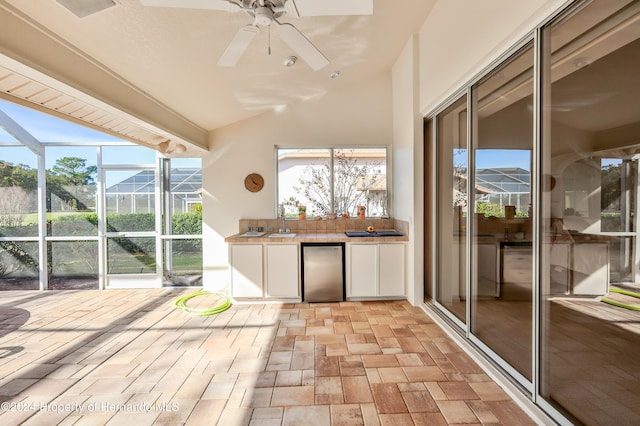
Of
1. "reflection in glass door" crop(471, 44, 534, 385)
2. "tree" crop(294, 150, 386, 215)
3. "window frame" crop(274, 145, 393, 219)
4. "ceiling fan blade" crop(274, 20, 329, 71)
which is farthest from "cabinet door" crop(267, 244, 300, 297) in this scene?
"ceiling fan blade" crop(274, 20, 329, 71)

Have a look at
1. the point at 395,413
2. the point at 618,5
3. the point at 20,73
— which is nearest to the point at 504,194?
the point at 618,5

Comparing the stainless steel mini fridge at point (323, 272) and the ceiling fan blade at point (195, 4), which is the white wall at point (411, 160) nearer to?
the stainless steel mini fridge at point (323, 272)

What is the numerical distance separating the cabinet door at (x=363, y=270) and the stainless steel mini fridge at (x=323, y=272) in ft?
0.46

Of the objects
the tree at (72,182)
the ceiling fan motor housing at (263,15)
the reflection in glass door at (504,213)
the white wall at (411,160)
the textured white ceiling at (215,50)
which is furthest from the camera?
the tree at (72,182)

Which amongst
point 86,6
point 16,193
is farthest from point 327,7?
point 16,193

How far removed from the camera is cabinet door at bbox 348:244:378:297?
4.12 metres

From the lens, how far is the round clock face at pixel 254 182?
479cm

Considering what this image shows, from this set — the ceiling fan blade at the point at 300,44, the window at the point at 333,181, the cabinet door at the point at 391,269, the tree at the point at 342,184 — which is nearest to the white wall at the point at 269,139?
the window at the point at 333,181

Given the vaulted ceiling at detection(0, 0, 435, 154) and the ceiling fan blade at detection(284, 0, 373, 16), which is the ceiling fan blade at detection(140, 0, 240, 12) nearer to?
the ceiling fan blade at detection(284, 0, 373, 16)

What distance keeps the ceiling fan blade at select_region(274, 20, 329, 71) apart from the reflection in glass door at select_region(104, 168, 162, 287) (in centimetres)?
369

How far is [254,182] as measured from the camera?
4.79 m

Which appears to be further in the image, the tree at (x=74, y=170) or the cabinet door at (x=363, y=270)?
the tree at (x=74, y=170)

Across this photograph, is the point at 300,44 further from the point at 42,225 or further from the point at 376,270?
the point at 42,225

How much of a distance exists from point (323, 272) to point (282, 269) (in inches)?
22.5
